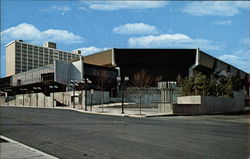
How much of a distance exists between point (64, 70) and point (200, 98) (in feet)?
168

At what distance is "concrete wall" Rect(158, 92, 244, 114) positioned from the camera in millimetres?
30594

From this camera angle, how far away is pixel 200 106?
104 ft

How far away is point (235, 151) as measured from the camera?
7.52m

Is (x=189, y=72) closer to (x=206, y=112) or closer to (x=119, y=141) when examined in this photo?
(x=206, y=112)

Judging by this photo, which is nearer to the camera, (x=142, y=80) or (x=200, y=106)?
(x=200, y=106)

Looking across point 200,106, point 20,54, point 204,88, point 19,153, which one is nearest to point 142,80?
point 204,88

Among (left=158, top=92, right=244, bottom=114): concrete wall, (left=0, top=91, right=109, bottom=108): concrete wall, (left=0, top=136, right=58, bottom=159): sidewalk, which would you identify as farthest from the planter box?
(left=0, top=91, right=109, bottom=108): concrete wall

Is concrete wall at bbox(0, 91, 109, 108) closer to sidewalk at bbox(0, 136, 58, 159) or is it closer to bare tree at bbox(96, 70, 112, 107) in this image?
bare tree at bbox(96, 70, 112, 107)

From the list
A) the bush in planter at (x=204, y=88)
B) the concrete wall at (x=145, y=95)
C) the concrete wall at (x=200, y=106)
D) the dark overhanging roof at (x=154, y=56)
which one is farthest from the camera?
the dark overhanging roof at (x=154, y=56)

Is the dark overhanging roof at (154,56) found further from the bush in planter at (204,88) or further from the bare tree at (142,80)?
the bush in planter at (204,88)

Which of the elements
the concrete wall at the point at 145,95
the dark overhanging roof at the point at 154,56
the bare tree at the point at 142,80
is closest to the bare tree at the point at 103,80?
the concrete wall at the point at 145,95

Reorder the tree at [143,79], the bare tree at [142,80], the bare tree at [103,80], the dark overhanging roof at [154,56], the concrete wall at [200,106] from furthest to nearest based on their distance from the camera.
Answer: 1. the dark overhanging roof at [154,56]
2. the tree at [143,79]
3. the bare tree at [142,80]
4. the bare tree at [103,80]
5. the concrete wall at [200,106]

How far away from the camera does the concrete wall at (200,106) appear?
30.6 metres

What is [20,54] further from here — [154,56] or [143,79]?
[154,56]
